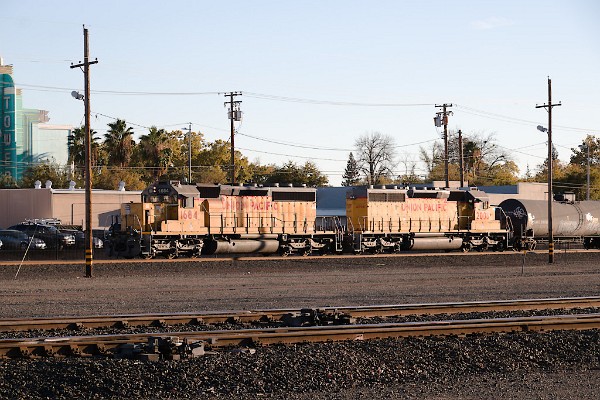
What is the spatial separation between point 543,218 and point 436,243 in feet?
23.6

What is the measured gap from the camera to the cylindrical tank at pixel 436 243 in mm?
41031

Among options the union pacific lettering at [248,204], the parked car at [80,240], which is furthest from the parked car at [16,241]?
the union pacific lettering at [248,204]

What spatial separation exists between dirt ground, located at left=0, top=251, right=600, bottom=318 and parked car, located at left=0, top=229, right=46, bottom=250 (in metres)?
11.0

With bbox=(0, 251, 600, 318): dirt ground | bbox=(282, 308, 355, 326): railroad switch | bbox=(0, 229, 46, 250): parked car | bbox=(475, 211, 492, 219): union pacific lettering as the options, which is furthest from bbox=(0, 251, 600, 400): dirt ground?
bbox=(0, 229, 46, 250): parked car

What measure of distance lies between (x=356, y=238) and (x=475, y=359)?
28066 millimetres

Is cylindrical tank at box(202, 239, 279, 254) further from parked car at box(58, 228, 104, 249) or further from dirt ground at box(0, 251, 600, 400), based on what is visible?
parked car at box(58, 228, 104, 249)

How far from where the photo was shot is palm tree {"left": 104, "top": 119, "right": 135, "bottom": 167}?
84312mm

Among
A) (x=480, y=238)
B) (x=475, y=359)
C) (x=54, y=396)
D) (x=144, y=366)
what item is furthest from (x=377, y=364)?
(x=480, y=238)

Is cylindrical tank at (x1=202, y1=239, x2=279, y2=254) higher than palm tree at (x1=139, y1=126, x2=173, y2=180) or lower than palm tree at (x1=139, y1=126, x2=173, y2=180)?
lower

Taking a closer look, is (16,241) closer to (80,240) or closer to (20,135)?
(80,240)

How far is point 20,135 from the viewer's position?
95500 mm

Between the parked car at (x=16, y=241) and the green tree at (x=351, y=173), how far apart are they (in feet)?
206

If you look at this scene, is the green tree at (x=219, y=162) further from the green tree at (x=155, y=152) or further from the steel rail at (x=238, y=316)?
the steel rail at (x=238, y=316)

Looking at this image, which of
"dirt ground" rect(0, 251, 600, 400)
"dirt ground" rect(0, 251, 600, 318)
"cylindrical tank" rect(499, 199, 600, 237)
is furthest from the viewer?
"cylindrical tank" rect(499, 199, 600, 237)
